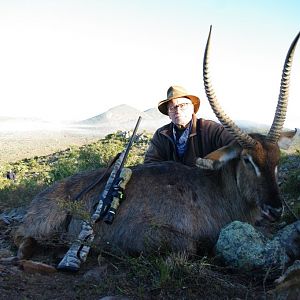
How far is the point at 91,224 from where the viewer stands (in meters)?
5.38

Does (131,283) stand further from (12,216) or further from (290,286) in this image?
(12,216)

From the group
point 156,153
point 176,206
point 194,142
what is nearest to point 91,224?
point 176,206

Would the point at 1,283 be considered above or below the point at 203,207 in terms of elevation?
below

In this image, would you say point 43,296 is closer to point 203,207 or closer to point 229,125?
point 203,207

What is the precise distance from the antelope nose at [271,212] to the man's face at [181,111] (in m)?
2.35

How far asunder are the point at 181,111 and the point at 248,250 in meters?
2.72

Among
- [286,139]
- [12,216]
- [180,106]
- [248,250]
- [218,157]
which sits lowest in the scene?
[12,216]

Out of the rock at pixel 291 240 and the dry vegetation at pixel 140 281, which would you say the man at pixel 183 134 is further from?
the dry vegetation at pixel 140 281

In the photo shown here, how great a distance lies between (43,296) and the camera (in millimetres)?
4219

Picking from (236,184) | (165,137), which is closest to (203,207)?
(236,184)

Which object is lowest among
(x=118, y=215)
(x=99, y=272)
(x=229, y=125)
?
(x=99, y=272)

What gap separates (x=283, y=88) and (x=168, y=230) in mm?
2038

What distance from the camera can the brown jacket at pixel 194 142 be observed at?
6844 millimetres

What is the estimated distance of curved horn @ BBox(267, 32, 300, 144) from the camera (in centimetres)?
523
